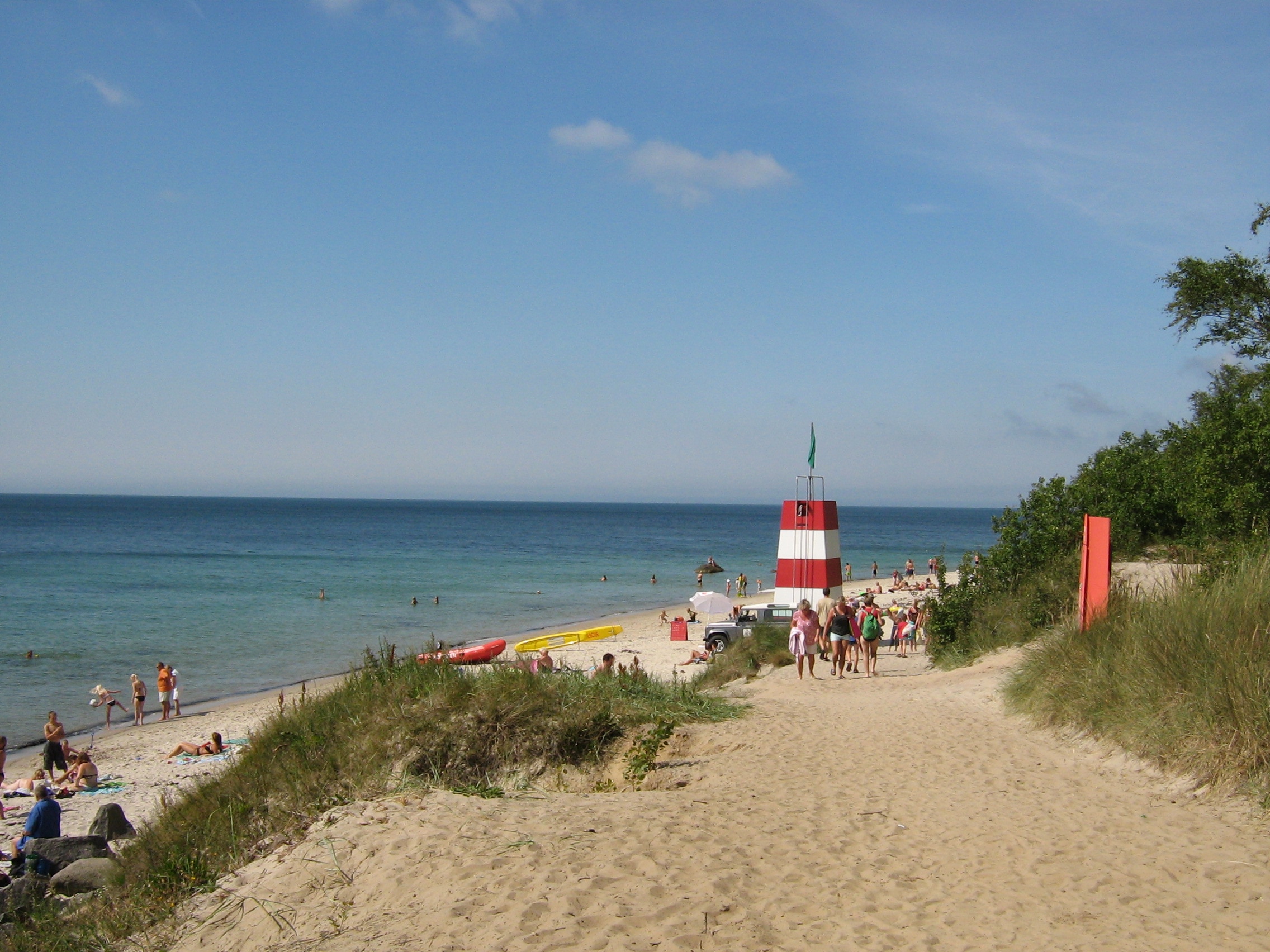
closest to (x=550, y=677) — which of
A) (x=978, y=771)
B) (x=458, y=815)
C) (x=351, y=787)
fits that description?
(x=351, y=787)

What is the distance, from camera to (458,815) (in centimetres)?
621

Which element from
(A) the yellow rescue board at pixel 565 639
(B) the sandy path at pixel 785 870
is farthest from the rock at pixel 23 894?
(A) the yellow rescue board at pixel 565 639

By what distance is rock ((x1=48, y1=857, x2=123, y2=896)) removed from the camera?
27.3 feet

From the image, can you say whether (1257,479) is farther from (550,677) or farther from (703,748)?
(550,677)

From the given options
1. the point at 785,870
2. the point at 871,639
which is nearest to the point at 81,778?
the point at 871,639

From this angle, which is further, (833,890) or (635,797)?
(635,797)

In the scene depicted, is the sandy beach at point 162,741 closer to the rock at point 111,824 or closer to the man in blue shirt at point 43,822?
the rock at point 111,824

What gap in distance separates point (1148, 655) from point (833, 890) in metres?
4.40

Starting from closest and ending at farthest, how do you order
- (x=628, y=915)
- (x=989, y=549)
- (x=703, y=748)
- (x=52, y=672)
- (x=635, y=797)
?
(x=628, y=915) < (x=635, y=797) < (x=703, y=748) < (x=989, y=549) < (x=52, y=672)

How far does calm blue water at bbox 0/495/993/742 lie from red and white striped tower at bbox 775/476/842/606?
44.5 feet

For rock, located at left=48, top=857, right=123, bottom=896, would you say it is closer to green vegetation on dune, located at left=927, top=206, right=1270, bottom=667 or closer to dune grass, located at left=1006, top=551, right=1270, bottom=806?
dune grass, located at left=1006, top=551, right=1270, bottom=806

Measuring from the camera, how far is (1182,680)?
295 inches

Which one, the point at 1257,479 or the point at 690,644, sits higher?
the point at 1257,479

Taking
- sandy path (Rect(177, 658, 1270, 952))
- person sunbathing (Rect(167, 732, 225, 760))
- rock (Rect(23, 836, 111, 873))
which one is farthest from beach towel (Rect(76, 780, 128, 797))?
sandy path (Rect(177, 658, 1270, 952))
